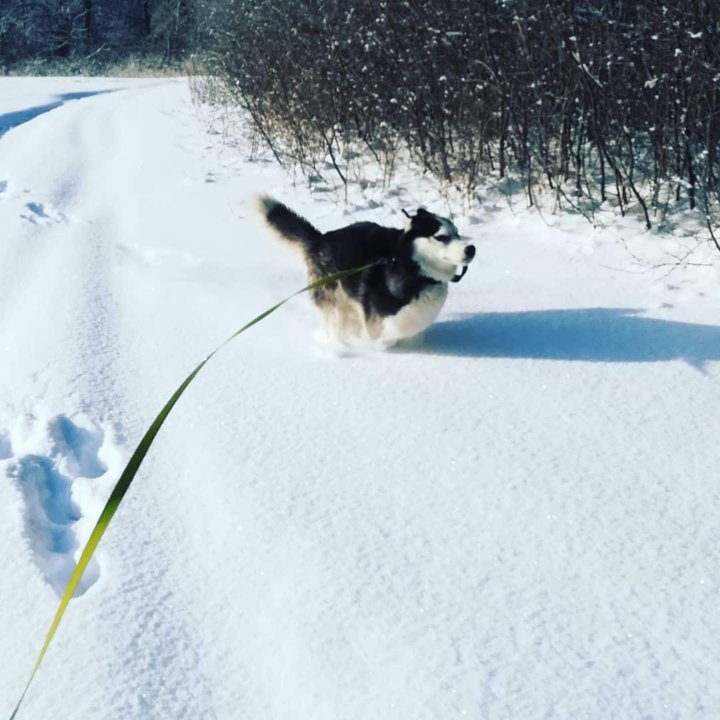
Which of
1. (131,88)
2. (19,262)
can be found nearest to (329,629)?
(19,262)

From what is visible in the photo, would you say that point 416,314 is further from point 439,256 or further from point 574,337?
point 574,337

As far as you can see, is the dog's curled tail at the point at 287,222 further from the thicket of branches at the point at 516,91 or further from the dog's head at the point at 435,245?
the thicket of branches at the point at 516,91

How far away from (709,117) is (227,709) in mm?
3788

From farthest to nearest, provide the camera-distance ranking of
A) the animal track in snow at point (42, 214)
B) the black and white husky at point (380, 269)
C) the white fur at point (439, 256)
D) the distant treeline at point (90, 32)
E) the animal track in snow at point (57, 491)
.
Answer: the distant treeline at point (90, 32), the animal track in snow at point (42, 214), the black and white husky at point (380, 269), the white fur at point (439, 256), the animal track in snow at point (57, 491)

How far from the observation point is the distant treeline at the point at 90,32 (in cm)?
2747

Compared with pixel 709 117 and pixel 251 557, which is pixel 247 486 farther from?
pixel 709 117

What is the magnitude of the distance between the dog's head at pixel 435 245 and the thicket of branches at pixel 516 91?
1.76 m

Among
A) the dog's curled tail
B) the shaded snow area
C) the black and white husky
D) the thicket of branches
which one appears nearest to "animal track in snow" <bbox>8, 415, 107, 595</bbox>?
the shaded snow area

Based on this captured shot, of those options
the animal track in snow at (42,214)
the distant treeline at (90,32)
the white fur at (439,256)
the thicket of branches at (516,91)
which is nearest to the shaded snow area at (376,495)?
the white fur at (439,256)

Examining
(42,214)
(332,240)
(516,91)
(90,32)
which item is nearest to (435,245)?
(332,240)

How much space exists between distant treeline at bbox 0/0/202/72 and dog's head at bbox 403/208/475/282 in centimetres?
2562

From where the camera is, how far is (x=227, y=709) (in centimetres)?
164

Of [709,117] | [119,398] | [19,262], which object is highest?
[709,117]

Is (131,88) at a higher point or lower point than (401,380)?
lower
